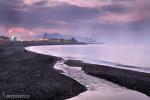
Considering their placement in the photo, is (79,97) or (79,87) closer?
(79,97)

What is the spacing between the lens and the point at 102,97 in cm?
2012

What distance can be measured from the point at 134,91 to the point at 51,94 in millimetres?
7839

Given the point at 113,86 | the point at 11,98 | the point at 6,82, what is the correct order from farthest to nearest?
the point at 113,86 < the point at 6,82 < the point at 11,98

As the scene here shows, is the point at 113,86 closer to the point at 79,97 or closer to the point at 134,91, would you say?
the point at 134,91

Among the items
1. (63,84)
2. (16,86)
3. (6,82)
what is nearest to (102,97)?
(63,84)

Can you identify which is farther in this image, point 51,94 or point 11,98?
point 51,94

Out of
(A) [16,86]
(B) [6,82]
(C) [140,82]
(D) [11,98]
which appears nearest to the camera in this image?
(D) [11,98]

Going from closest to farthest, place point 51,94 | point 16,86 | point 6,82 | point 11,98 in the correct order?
point 11,98 < point 51,94 < point 16,86 < point 6,82

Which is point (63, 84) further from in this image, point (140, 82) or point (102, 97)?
point (140, 82)

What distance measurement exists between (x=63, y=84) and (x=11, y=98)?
308 inches

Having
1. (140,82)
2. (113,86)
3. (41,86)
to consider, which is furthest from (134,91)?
(41,86)

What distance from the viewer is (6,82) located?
74.2 feet

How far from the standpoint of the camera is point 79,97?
1955 centimetres

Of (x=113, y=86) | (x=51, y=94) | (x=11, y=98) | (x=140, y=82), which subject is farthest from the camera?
(x=140, y=82)
